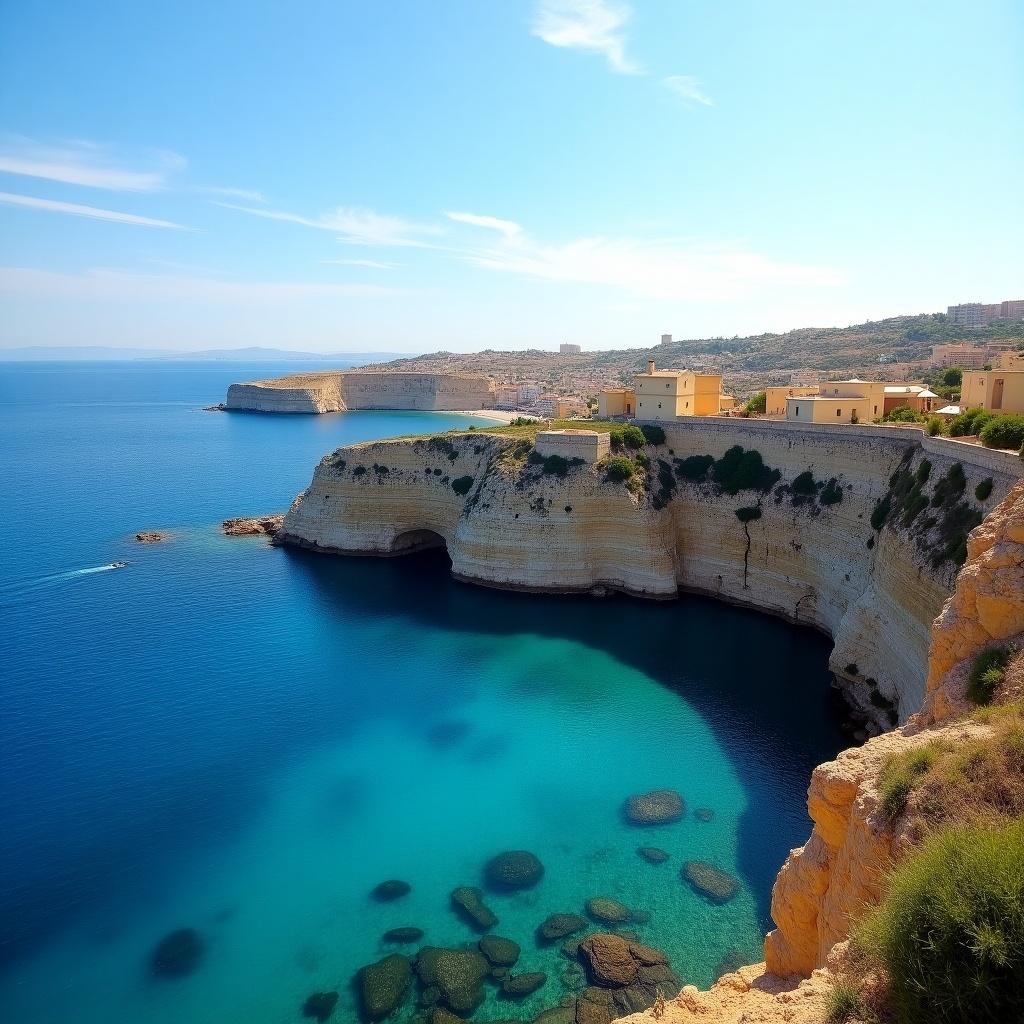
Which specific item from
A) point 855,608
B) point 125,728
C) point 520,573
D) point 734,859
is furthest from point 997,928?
point 520,573

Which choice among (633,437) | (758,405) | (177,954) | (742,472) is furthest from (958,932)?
(758,405)

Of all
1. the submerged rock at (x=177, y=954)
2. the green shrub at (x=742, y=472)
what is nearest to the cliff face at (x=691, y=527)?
the green shrub at (x=742, y=472)

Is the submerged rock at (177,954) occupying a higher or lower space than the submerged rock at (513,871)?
higher

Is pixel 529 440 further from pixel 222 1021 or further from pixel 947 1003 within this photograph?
pixel 947 1003

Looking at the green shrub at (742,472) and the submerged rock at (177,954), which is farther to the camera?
the green shrub at (742,472)

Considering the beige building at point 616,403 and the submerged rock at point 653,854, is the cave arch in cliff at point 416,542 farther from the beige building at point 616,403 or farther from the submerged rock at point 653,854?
the submerged rock at point 653,854
